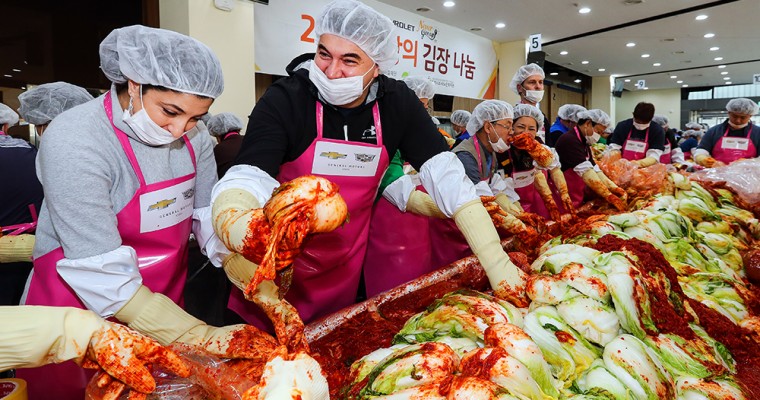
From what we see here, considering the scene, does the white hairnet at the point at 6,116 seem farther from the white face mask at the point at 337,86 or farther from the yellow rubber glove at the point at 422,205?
the yellow rubber glove at the point at 422,205

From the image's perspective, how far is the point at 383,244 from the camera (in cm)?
296

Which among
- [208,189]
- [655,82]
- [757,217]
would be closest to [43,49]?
[208,189]

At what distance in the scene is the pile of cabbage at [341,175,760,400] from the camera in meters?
1.22

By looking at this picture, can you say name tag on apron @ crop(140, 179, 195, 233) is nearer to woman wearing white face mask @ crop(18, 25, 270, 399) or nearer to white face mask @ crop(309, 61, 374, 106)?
woman wearing white face mask @ crop(18, 25, 270, 399)

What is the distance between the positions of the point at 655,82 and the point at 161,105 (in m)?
23.7

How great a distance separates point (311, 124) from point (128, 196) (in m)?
0.79

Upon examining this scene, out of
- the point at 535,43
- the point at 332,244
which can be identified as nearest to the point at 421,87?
the point at 332,244

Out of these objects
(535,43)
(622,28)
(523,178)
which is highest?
(622,28)

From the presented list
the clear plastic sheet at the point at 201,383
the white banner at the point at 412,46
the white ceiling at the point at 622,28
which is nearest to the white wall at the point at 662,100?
the white ceiling at the point at 622,28

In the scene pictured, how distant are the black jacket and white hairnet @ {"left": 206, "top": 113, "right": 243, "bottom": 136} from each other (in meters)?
2.96

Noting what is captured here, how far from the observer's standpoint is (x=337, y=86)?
75.0 inches

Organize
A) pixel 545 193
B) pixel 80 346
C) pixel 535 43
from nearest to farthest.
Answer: pixel 80 346, pixel 545 193, pixel 535 43

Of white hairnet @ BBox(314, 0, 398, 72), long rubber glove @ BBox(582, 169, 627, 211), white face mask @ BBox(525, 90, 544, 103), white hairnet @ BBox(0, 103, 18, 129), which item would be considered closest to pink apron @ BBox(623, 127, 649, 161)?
white face mask @ BBox(525, 90, 544, 103)

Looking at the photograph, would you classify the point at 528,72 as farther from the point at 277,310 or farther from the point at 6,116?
the point at 6,116
